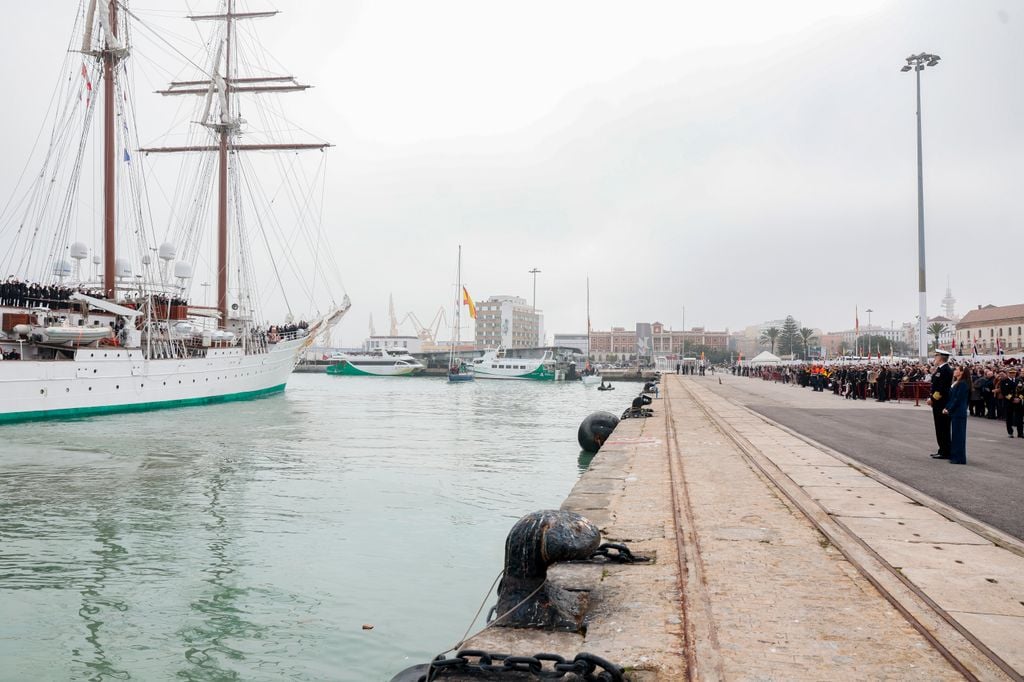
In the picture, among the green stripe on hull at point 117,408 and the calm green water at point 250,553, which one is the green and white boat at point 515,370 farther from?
the calm green water at point 250,553

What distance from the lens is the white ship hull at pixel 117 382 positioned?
102 ft

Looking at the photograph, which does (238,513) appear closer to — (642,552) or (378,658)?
(378,658)

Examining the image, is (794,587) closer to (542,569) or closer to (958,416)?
(542,569)

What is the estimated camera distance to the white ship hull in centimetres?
3123

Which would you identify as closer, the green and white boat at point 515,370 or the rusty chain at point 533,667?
the rusty chain at point 533,667

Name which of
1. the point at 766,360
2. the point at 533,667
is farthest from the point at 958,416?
the point at 766,360

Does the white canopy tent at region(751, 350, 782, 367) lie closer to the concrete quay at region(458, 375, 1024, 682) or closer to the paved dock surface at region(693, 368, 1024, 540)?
the paved dock surface at region(693, 368, 1024, 540)

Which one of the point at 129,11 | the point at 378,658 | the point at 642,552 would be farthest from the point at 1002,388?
the point at 129,11

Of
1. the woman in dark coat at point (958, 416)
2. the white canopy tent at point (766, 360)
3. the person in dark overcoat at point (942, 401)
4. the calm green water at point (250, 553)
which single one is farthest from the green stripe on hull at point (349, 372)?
the woman in dark coat at point (958, 416)

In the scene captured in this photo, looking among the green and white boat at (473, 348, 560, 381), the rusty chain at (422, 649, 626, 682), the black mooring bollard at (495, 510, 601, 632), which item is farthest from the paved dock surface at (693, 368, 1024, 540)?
the green and white boat at (473, 348, 560, 381)

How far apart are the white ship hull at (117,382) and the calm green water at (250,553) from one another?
11.4 metres

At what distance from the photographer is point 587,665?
11.5 ft

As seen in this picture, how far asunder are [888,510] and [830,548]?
2.14 metres

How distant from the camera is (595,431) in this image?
815 inches
